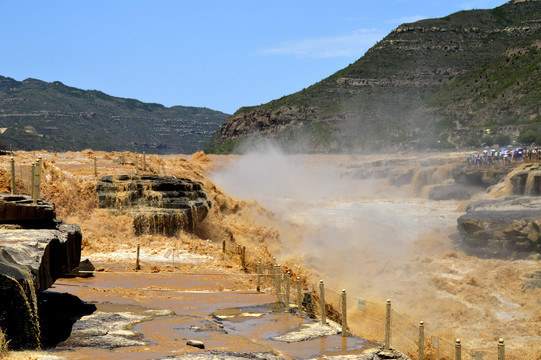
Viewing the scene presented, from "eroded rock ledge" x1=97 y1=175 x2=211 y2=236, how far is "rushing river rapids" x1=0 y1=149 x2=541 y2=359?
460mm

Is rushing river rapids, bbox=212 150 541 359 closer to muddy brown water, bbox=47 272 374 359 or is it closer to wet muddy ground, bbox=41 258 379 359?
muddy brown water, bbox=47 272 374 359

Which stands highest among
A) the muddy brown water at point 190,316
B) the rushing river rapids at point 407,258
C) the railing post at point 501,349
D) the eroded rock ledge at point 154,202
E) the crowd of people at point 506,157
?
the crowd of people at point 506,157

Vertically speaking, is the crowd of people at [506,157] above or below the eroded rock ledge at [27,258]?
above

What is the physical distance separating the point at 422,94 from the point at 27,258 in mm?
108974

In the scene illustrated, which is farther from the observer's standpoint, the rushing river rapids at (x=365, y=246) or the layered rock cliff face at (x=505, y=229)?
the layered rock cliff face at (x=505, y=229)

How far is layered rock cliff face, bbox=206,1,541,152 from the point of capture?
8650 cm

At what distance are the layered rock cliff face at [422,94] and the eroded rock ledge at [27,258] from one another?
225 ft

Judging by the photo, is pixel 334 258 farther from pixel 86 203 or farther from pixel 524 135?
pixel 524 135

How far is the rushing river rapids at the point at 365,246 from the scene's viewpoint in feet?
71.4

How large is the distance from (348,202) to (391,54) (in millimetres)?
86061

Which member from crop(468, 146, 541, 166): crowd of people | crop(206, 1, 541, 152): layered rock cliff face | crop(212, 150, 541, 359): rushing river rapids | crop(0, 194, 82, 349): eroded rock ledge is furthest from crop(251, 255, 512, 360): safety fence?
crop(206, 1, 541, 152): layered rock cliff face

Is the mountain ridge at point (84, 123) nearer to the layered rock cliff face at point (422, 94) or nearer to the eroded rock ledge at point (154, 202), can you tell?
the layered rock cliff face at point (422, 94)

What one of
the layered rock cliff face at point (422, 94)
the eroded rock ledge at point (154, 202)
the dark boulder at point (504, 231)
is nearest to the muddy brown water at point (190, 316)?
the eroded rock ledge at point (154, 202)

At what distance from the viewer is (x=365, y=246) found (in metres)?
34.8
